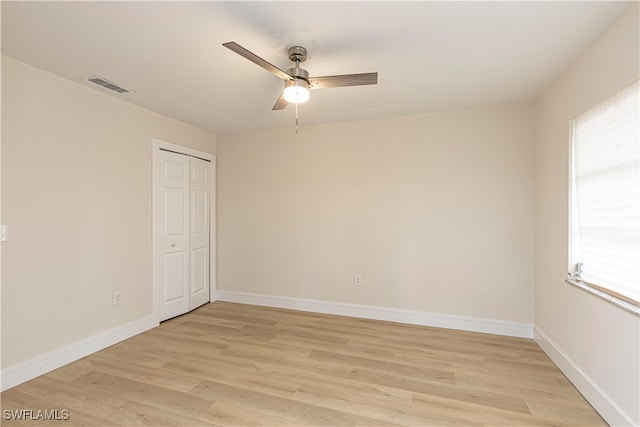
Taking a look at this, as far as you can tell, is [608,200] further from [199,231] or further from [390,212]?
[199,231]

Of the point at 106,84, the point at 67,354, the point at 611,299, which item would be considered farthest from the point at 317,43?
the point at 67,354

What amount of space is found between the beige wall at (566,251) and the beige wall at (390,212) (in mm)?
288

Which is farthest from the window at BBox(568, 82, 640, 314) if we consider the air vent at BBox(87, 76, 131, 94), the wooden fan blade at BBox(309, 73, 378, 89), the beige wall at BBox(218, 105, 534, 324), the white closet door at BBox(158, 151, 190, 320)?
the white closet door at BBox(158, 151, 190, 320)

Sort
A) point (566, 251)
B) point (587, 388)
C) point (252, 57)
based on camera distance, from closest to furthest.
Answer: point (252, 57)
point (587, 388)
point (566, 251)

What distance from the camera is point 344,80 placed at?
1964 mm

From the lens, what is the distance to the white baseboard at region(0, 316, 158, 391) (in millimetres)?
2229

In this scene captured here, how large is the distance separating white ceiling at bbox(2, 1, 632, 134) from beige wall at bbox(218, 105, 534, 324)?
→ 0.68 meters

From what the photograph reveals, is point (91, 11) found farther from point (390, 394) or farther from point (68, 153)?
point (390, 394)

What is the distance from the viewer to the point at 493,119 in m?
3.27

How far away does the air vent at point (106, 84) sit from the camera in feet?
8.48

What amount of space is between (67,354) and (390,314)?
129 inches

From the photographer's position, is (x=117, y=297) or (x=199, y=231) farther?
(x=199, y=231)

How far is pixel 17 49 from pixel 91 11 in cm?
92

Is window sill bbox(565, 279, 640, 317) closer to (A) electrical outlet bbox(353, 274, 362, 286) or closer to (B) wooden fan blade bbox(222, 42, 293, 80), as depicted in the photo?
(A) electrical outlet bbox(353, 274, 362, 286)
